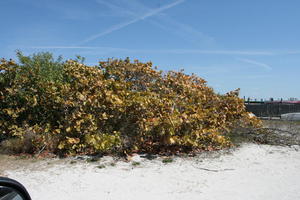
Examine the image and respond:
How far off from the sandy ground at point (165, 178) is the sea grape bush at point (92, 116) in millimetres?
490

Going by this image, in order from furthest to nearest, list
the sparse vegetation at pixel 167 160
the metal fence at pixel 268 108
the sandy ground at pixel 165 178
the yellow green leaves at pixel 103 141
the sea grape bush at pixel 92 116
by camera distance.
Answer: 1. the metal fence at pixel 268 108
2. the sea grape bush at pixel 92 116
3. the yellow green leaves at pixel 103 141
4. the sparse vegetation at pixel 167 160
5. the sandy ground at pixel 165 178

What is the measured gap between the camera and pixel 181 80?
7.84m

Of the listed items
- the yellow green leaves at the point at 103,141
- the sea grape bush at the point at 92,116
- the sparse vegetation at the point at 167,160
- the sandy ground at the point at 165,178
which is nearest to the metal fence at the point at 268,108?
the sea grape bush at the point at 92,116

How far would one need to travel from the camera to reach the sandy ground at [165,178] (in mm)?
3703

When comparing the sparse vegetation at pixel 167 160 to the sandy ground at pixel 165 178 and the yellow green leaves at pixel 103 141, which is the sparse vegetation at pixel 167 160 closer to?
the sandy ground at pixel 165 178

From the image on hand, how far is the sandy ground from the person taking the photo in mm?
3703

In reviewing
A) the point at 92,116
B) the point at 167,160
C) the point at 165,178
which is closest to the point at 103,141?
the point at 92,116

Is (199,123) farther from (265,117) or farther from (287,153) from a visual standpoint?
(265,117)

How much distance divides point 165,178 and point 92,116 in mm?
2319

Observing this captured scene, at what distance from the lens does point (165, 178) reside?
428 cm

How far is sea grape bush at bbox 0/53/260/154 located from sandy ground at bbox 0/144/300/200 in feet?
1.61

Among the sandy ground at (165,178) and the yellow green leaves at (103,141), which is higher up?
the yellow green leaves at (103,141)

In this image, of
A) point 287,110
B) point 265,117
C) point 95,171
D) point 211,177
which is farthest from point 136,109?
point 287,110

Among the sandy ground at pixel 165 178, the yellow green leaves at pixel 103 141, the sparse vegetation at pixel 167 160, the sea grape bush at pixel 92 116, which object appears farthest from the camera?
the sea grape bush at pixel 92 116
